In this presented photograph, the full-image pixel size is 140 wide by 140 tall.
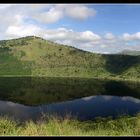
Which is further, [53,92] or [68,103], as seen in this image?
[53,92]

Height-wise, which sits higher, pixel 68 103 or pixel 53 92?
pixel 53 92

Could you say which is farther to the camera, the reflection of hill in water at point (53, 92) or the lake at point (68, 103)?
the reflection of hill in water at point (53, 92)

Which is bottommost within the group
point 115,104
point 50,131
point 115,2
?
point 115,104

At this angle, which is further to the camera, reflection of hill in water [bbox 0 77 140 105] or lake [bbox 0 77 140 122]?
reflection of hill in water [bbox 0 77 140 105]

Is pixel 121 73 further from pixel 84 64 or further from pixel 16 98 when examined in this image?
pixel 16 98

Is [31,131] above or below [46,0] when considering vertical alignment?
below

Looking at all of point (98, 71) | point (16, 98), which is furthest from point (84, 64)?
point (16, 98)

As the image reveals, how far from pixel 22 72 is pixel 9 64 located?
20.1 m

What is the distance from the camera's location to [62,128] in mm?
6426

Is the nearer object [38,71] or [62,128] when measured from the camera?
[62,128]

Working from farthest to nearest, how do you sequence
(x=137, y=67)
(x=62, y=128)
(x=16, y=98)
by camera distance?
(x=137, y=67) < (x=16, y=98) < (x=62, y=128)

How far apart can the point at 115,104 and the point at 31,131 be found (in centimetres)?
6962

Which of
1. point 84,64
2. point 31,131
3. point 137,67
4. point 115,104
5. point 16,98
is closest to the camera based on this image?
point 31,131

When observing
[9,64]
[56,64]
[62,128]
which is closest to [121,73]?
[56,64]
